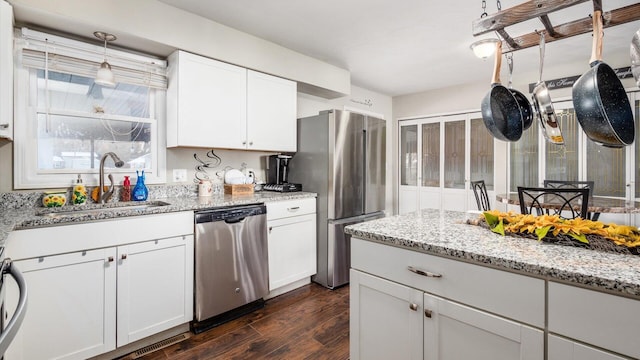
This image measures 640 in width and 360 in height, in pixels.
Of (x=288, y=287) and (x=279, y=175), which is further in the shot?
(x=279, y=175)

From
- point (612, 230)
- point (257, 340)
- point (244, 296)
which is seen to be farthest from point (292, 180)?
point (612, 230)

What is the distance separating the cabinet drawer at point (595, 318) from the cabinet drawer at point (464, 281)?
0.04 m

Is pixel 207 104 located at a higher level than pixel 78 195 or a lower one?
higher

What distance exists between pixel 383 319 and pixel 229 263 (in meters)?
1.38

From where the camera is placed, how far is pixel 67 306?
5.49 feet

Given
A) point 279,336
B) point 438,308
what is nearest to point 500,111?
point 438,308

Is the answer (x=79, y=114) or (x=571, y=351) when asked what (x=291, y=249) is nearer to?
(x=79, y=114)

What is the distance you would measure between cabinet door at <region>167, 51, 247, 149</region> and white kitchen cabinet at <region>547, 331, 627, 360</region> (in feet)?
8.08

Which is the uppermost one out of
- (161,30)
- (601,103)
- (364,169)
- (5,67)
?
(161,30)

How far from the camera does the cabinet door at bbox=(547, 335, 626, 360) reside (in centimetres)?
84

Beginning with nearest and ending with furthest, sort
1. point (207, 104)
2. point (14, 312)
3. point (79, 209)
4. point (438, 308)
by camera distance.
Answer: point (14, 312) → point (438, 308) → point (79, 209) → point (207, 104)

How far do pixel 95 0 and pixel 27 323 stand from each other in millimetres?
1975

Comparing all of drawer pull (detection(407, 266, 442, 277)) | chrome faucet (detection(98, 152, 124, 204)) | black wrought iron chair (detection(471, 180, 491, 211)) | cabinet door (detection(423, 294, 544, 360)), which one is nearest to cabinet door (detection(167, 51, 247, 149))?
chrome faucet (detection(98, 152, 124, 204))

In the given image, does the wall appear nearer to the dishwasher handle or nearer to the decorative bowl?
the decorative bowl
